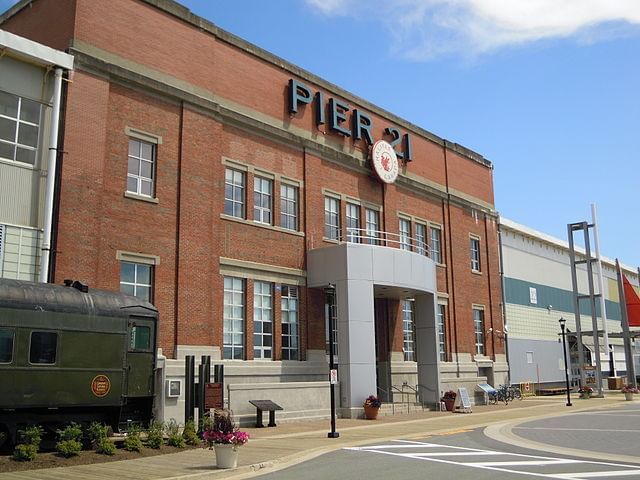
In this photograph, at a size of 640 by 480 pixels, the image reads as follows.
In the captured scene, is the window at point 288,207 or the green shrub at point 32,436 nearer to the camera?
the green shrub at point 32,436

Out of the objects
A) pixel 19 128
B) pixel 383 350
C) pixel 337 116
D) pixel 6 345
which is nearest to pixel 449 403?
pixel 383 350

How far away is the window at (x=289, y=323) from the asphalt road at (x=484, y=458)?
29.3ft

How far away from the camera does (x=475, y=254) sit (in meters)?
43.2

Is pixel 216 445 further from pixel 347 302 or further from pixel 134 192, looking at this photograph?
pixel 347 302

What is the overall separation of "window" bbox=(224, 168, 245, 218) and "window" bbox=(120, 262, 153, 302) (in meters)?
4.78

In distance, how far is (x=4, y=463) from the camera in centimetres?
1348

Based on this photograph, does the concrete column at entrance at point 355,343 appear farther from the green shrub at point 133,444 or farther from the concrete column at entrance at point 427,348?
the green shrub at point 133,444

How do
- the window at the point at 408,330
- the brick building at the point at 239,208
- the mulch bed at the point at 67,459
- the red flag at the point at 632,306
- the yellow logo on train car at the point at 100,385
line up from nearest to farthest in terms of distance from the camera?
the mulch bed at the point at 67,459 < the yellow logo on train car at the point at 100,385 < the brick building at the point at 239,208 < the window at the point at 408,330 < the red flag at the point at 632,306

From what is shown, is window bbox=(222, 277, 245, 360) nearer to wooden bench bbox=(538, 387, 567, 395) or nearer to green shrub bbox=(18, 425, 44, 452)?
green shrub bbox=(18, 425, 44, 452)

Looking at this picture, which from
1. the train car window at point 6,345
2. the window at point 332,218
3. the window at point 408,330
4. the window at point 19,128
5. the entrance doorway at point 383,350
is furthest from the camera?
the window at point 408,330

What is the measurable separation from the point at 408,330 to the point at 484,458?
20.7 metres

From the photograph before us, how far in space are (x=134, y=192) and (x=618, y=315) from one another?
224 feet

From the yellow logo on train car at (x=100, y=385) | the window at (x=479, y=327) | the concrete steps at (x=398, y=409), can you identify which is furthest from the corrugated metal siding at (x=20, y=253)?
the window at (x=479, y=327)

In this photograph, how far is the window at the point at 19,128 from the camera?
20.8 m
